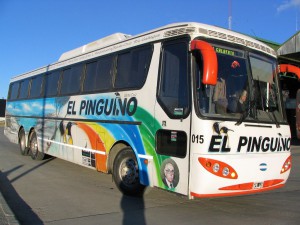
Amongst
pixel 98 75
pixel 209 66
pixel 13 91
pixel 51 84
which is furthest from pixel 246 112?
pixel 13 91

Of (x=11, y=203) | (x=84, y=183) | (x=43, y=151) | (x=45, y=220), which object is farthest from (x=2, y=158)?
(x=45, y=220)

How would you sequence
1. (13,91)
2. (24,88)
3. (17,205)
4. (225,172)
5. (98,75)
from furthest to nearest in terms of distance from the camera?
(13,91) → (24,88) → (98,75) → (17,205) → (225,172)

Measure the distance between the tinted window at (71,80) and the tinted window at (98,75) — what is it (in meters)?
0.48

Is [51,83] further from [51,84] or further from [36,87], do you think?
[36,87]

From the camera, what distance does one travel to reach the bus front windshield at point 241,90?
19.2 feet

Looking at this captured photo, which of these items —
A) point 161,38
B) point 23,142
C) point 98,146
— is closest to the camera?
point 161,38

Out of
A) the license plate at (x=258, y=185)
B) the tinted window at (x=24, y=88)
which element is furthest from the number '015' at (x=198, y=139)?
the tinted window at (x=24, y=88)

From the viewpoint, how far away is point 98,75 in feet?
28.7

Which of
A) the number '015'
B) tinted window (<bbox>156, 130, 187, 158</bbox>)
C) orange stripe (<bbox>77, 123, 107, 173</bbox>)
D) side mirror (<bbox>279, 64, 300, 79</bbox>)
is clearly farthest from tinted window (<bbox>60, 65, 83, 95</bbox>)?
side mirror (<bbox>279, 64, 300, 79</bbox>)

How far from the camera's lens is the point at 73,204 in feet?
22.6

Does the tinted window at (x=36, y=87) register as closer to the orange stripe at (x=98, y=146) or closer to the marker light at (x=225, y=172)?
the orange stripe at (x=98, y=146)

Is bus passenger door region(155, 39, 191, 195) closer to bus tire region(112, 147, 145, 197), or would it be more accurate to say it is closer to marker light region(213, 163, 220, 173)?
marker light region(213, 163, 220, 173)

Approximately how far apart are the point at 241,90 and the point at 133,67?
2.32 metres

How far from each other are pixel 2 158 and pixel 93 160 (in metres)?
6.22
